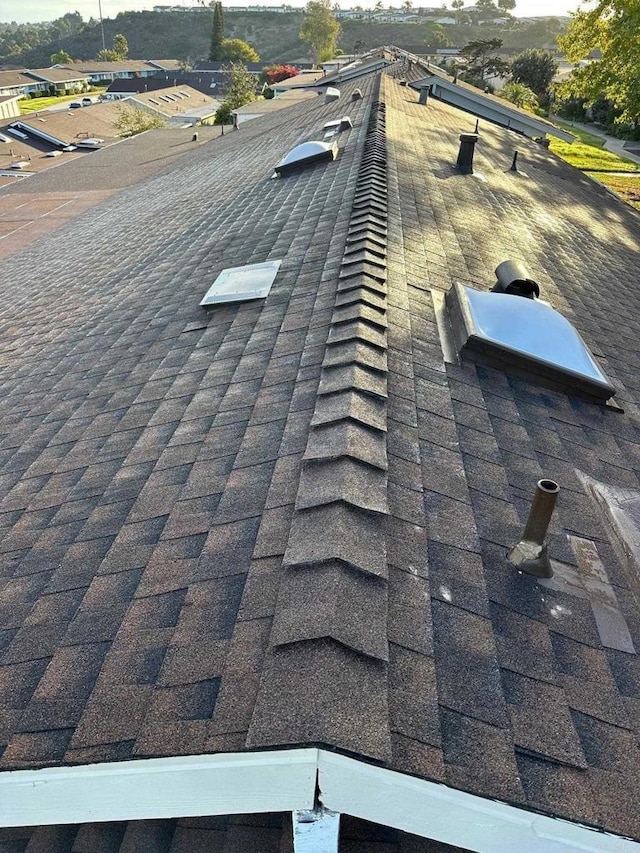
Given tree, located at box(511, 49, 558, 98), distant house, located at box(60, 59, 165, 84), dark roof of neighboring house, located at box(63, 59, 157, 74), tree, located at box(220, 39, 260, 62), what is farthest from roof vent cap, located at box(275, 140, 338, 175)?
dark roof of neighboring house, located at box(63, 59, 157, 74)

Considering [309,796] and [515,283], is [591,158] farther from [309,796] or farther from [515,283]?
[309,796]

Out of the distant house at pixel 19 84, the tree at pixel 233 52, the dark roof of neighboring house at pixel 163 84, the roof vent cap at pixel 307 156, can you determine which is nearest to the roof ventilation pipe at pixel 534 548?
the roof vent cap at pixel 307 156

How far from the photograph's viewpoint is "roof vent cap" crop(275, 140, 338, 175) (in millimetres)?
12898

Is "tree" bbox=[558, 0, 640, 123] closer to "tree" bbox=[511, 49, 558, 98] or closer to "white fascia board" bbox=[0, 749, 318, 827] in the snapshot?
"white fascia board" bbox=[0, 749, 318, 827]

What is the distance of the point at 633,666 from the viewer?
334 centimetres

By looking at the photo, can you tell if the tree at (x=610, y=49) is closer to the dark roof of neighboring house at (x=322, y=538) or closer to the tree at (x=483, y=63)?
the dark roof of neighboring house at (x=322, y=538)

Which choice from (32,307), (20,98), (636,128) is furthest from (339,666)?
(20,98)

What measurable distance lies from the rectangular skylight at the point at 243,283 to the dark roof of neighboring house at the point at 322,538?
0.95ft

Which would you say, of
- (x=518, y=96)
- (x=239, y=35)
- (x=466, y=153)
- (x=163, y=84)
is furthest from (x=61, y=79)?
(x=466, y=153)

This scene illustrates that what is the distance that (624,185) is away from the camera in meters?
35.3

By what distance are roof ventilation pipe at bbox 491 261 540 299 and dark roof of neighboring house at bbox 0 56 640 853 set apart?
378 mm

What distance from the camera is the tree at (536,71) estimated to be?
64.7 metres

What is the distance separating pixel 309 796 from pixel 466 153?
13.9m

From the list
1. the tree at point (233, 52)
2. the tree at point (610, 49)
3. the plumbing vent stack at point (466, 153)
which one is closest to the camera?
the plumbing vent stack at point (466, 153)
